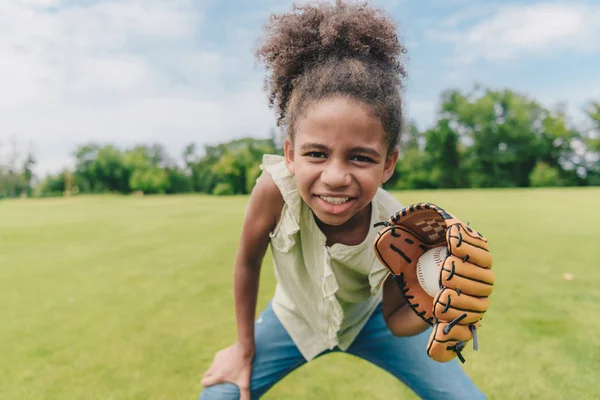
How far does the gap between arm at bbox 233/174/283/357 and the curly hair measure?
0.31m

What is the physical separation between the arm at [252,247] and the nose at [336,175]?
37 centimetres

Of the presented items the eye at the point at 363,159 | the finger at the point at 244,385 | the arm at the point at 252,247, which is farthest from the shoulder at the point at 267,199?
the finger at the point at 244,385

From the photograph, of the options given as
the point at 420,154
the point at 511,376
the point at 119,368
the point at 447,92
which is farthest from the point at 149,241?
the point at 447,92

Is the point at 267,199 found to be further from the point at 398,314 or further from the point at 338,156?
the point at 398,314

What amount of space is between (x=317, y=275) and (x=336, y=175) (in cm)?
62

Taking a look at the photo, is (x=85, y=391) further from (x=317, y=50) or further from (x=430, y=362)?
(x=317, y=50)

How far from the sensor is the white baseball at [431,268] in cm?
182

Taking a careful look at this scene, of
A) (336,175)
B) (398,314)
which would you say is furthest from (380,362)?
(336,175)

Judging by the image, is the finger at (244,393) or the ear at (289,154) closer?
the ear at (289,154)

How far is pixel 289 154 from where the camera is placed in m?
2.03

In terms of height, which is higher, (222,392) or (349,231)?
(349,231)

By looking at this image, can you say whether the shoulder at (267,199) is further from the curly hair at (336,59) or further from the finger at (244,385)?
the finger at (244,385)

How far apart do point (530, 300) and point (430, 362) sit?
250 centimetres

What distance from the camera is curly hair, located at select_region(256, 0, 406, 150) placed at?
5.90 ft
